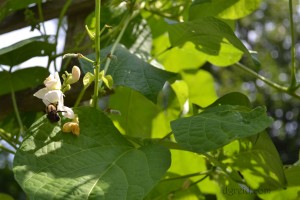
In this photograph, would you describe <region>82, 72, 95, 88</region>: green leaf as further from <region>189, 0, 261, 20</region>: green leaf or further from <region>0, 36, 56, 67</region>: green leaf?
<region>189, 0, 261, 20</region>: green leaf

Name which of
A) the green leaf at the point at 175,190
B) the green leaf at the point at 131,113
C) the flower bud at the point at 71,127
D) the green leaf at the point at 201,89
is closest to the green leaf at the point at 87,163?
the flower bud at the point at 71,127

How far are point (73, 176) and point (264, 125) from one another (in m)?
0.20

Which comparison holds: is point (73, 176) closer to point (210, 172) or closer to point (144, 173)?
point (144, 173)

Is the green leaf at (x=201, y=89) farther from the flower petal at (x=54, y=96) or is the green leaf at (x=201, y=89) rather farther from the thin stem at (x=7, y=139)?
the flower petal at (x=54, y=96)

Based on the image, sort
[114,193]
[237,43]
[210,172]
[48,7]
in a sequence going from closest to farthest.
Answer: [114,193], [237,43], [210,172], [48,7]

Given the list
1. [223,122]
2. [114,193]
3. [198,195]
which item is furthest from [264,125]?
[198,195]

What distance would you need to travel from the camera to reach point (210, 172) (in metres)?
0.94

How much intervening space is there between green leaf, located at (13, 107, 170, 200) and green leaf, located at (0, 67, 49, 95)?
0.32 meters

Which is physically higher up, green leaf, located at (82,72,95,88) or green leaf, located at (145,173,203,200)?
green leaf, located at (82,72,95,88)

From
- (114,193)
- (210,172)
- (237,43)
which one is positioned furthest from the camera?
(210,172)

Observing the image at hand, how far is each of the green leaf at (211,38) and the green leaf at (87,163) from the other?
8.6 inches

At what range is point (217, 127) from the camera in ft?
2.10

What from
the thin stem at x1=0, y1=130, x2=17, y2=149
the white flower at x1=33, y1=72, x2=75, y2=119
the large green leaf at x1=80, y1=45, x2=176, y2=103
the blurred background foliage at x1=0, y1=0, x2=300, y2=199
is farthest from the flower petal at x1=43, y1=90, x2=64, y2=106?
the blurred background foliage at x1=0, y1=0, x2=300, y2=199

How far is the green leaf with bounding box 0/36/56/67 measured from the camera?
93 cm
